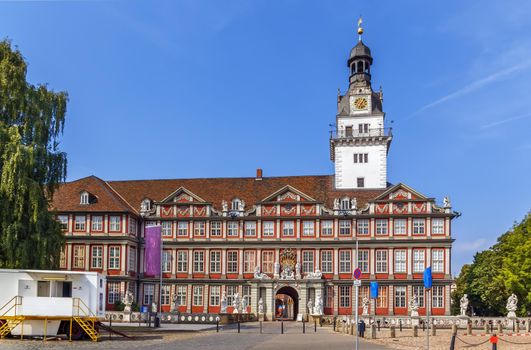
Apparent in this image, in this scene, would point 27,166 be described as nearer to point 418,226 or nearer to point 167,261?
point 167,261

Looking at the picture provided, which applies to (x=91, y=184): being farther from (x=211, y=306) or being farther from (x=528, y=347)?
(x=528, y=347)

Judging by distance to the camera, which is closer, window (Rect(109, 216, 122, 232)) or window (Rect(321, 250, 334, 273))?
window (Rect(321, 250, 334, 273))

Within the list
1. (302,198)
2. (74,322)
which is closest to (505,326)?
(302,198)

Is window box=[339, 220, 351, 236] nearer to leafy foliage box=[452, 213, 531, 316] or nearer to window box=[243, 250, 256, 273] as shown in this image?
window box=[243, 250, 256, 273]

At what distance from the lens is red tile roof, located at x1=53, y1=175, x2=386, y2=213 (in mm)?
62875

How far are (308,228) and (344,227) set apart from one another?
3.32 meters

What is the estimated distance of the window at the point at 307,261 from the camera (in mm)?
61375

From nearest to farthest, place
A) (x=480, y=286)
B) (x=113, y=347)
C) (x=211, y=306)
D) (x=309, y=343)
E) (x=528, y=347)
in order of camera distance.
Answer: (x=113, y=347), (x=528, y=347), (x=309, y=343), (x=211, y=306), (x=480, y=286)

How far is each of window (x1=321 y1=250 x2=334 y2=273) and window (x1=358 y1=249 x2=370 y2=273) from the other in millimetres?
2547

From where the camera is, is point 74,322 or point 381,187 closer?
point 74,322

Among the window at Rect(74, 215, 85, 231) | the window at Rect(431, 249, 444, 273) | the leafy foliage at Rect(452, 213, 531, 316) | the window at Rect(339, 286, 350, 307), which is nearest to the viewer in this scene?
the leafy foliage at Rect(452, 213, 531, 316)

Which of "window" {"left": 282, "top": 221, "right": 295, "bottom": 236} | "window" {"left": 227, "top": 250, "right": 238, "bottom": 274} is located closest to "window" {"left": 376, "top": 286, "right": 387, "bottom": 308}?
"window" {"left": 282, "top": 221, "right": 295, "bottom": 236}

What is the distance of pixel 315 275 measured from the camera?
5981cm

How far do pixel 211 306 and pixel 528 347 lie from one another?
38323 mm
